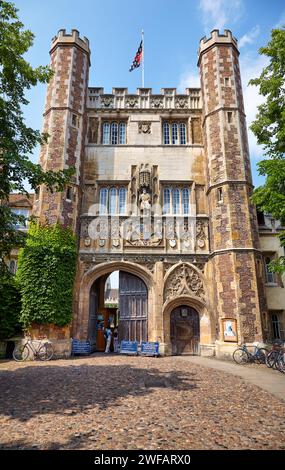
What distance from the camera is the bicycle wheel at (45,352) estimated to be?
12383 mm

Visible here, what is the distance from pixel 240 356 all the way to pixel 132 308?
5.86 m

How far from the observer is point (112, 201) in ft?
55.2

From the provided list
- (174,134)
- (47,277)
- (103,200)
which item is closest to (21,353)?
(47,277)

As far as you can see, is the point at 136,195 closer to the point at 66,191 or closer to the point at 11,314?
the point at 66,191

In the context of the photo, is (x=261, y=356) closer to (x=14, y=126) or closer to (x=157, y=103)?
(x=14, y=126)

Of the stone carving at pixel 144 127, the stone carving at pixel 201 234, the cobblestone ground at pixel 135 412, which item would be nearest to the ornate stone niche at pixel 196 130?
the stone carving at pixel 144 127

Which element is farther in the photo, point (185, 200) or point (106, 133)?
point (106, 133)

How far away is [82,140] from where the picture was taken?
1697 cm

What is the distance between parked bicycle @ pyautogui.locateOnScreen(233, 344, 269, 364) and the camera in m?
12.1

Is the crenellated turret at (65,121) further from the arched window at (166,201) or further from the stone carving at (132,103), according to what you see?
the arched window at (166,201)

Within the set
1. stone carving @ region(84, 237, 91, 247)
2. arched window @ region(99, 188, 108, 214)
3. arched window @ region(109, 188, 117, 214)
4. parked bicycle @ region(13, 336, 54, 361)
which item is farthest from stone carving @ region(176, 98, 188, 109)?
parked bicycle @ region(13, 336, 54, 361)

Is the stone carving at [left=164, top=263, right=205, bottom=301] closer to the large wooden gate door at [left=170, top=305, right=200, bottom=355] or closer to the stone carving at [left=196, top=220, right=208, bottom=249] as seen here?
the large wooden gate door at [left=170, top=305, right=200, bottom=355]
